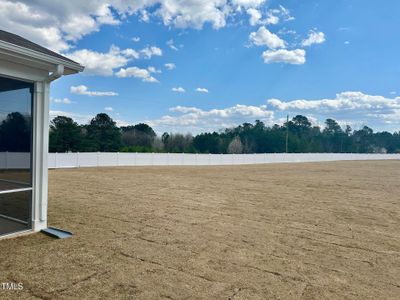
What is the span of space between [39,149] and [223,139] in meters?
56.4

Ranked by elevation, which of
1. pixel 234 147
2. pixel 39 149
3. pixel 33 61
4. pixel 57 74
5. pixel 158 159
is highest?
pixel 33 61

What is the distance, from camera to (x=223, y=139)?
2394 inches

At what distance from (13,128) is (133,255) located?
2.88 metres

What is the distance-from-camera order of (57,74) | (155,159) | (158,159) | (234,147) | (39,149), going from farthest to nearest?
(234,147) < (158,159) < (155,159) < (39,149) < (57,74)

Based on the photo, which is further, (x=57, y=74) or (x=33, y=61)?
(x=57, y=74)

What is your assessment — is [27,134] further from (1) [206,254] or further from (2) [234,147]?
(2) [234,147]

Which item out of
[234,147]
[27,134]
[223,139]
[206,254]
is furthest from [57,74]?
[223,139]

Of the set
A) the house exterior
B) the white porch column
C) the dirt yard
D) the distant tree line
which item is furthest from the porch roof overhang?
the distant tree line

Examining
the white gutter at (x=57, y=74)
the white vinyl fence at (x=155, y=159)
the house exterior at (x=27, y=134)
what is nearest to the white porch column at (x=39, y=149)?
the house exterior at (x=27, y=134)

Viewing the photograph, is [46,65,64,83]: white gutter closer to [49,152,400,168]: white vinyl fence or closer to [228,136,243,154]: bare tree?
[49,152,400,168]: white vinyl fence

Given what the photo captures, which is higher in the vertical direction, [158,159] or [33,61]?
[33,61]

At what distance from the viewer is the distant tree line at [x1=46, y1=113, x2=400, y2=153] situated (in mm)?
32375

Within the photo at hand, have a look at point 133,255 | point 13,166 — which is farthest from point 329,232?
point 13,166

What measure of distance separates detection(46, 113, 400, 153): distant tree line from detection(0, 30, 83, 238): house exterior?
23.2m
